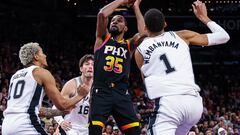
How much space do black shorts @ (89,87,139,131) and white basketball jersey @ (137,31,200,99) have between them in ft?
4.32

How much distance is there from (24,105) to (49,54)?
16.9 metres

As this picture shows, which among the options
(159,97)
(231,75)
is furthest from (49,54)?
(159,97)

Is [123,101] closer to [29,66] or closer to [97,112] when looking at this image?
[97,112]

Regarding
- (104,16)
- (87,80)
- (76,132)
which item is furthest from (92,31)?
(104,16)

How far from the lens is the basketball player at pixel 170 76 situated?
599cm

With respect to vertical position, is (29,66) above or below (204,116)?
above

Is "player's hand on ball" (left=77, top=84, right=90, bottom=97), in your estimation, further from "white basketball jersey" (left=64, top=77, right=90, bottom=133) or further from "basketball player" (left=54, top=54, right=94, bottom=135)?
"white basketball jersey" (left=64, top=77, right=90, bottom=133)

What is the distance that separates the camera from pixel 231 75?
2608 centimetres

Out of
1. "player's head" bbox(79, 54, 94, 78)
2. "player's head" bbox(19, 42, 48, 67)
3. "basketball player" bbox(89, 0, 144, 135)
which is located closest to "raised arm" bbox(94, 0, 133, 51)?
"basketball player" bbox(89, 0, 144, 135)

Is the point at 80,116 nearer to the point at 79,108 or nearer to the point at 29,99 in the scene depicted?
the point at 79,108

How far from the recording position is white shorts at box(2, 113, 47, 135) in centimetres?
629

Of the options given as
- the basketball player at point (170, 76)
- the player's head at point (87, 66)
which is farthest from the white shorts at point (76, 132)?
the basketball player at point (170, 76)

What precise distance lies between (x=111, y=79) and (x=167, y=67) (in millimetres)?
1586

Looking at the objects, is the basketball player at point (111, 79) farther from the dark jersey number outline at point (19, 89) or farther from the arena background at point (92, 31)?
the arena background at point (92, 31)
